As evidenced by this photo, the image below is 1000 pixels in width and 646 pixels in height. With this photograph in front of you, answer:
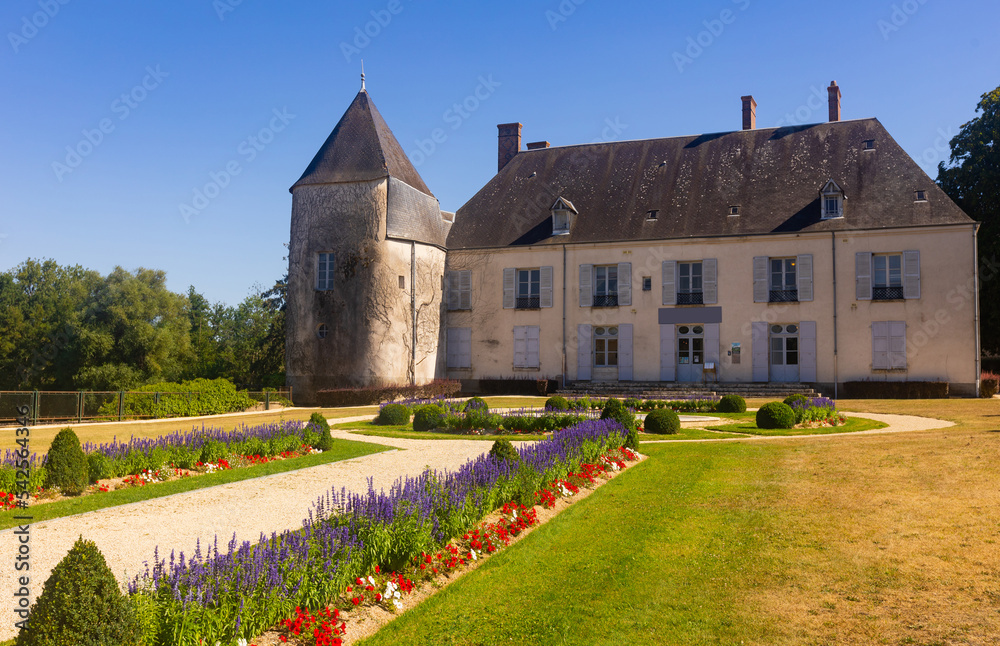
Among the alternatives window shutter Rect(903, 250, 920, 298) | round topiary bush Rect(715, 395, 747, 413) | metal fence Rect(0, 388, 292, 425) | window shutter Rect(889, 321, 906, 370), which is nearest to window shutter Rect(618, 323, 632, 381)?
round topiary bush Rect(715, 395, 747, 413)

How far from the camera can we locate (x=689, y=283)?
27.1 m

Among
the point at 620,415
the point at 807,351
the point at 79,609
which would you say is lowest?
the point at 79,609

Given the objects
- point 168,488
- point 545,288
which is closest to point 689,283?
point 545,288

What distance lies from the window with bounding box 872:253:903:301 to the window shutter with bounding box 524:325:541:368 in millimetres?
11947

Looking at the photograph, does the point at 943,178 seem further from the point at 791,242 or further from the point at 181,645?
the point at 181,645

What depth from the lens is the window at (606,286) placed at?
27875 millimetres

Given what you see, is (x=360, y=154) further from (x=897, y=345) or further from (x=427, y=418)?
(x=897, y=345)

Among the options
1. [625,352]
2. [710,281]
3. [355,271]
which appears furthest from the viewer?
[625,352]

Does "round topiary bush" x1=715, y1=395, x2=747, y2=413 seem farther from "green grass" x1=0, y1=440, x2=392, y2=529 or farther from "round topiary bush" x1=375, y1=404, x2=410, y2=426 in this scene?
"green grass" x1=0, y1=440, x2=392, y2=529

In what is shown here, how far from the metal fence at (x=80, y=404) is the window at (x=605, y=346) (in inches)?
564

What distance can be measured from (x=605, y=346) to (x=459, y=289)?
6.32 m

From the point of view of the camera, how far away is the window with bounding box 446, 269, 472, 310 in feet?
97.0

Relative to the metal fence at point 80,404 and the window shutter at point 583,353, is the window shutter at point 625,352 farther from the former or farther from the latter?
the metal fence at point 80,404

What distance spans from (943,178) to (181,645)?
1339 inches
